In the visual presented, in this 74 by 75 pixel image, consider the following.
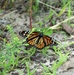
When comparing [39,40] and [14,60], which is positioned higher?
[39,40]

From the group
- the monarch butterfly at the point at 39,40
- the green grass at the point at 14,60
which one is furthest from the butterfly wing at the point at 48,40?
the green grass at the point at 14,60

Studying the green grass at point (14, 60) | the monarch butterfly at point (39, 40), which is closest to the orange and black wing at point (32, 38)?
the monarch butterfly at point (39, 40)

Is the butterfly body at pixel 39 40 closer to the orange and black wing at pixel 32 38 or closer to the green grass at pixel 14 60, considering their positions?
the orange and black wing at pixel 32 38

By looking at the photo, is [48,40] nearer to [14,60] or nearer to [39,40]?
[39,40]

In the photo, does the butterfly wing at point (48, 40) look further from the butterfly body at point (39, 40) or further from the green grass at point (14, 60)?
the green grass at point (14, 60)

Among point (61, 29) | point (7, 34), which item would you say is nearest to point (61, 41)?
point (61, 29)

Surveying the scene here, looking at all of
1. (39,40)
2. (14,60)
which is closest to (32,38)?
(39,40)

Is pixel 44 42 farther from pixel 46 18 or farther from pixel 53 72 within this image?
pixel 46 18

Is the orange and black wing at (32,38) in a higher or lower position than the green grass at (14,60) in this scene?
higher

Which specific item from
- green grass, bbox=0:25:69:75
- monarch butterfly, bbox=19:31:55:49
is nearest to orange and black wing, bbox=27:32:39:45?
monarch butterfly, bbox=19:31:55:49

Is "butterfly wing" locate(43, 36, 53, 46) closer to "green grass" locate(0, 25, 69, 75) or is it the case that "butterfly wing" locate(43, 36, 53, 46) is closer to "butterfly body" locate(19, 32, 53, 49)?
"butterfly body" locate(19, 32, 53, 49)

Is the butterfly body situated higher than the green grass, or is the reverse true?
the butterfly body

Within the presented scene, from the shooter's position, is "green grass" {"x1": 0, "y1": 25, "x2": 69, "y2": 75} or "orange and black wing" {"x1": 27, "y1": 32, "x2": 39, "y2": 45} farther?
"orange and black wing" {"x1": 27, "y1": 32, "x2": 39, "y2": 45}

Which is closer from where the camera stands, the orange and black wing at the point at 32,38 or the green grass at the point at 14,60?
the green grass at the point at 14,60
